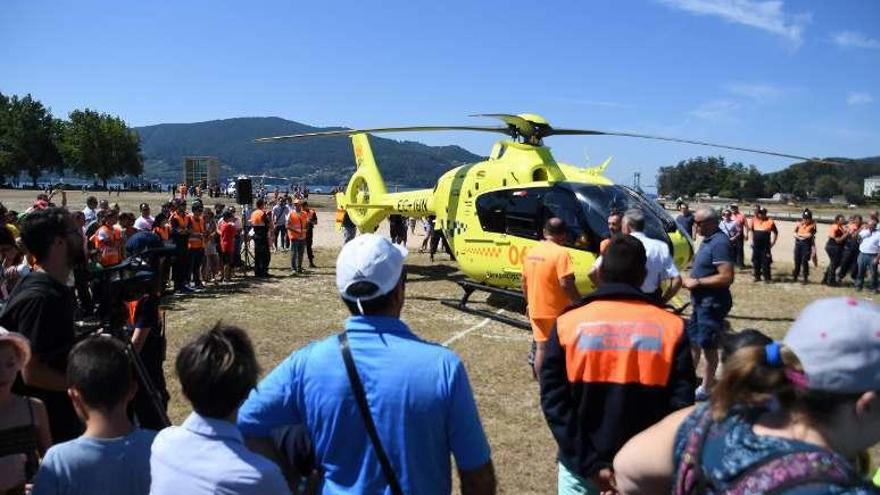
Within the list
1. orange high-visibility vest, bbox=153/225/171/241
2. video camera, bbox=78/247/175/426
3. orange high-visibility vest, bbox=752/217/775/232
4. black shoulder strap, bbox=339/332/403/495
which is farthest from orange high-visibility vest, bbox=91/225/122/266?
orange high-visibility vest, bbox=752/217/775/232

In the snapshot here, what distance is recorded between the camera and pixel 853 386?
1401 millimetres

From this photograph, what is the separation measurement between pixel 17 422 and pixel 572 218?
7.90 m

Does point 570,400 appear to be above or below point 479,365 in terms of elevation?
above

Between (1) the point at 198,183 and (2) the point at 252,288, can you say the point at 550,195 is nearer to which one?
(2) the point at 252,288

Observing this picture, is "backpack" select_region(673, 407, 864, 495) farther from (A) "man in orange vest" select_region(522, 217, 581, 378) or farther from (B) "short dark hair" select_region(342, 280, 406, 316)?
(A) "man in orange vest" select_region(522, 217, 581, 378)

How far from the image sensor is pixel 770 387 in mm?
Answer: 1509

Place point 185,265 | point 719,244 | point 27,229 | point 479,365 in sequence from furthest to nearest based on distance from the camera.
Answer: point 185,265 → point 479,365 → point 719,244 → point 27,229

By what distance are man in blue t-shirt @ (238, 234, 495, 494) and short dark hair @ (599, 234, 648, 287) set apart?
1.27 m

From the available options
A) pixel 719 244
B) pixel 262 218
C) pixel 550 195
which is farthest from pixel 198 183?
pixel 719 244

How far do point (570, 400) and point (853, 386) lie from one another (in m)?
1.62

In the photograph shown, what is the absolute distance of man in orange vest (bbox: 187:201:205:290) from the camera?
12077 millimetres

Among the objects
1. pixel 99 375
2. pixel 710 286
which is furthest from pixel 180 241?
pixel 99 375

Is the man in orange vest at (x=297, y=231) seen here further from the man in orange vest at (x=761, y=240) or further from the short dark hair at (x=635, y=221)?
the man in orange vest at (x=761, y=240)

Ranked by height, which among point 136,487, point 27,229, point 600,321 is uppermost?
point 27,229
